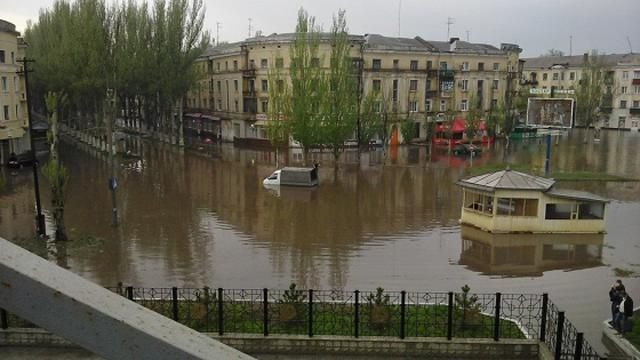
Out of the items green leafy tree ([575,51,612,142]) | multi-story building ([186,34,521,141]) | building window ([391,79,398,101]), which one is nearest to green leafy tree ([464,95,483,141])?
multi-story building ([186,34,521,141])

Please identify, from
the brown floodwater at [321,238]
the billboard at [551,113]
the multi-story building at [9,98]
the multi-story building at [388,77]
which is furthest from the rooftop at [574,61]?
the multi-story building at [9,98]

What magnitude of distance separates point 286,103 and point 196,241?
20.5 meters

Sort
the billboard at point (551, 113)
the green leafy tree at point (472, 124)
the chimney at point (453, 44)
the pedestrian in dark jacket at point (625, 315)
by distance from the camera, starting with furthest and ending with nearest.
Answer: the chimney at point (453, 44) → the green leafy tree at point (472, 124) → the billboard at point (551, 113) → the pedestrian in dark jacket at point (625, 315)

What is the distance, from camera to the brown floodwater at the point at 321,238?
1584 centimetres

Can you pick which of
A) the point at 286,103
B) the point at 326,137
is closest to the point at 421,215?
the point at 326,137

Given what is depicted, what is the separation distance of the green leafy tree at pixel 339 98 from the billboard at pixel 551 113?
11.6 m

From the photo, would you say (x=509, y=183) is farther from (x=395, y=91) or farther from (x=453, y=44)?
(x=453, y=44)

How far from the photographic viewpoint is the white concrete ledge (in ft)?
6.49

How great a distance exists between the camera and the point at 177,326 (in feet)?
6.84

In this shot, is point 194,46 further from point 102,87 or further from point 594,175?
point 594,175

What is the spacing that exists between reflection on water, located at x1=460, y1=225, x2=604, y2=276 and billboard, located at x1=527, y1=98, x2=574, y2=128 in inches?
636

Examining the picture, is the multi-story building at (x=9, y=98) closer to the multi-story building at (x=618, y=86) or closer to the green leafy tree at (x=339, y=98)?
the green leafy tree at (x=339, y=98)

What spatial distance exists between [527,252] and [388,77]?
35.2m

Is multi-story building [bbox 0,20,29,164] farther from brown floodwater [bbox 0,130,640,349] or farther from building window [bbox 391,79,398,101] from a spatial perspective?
building window [bbox 391,79,398,101]
